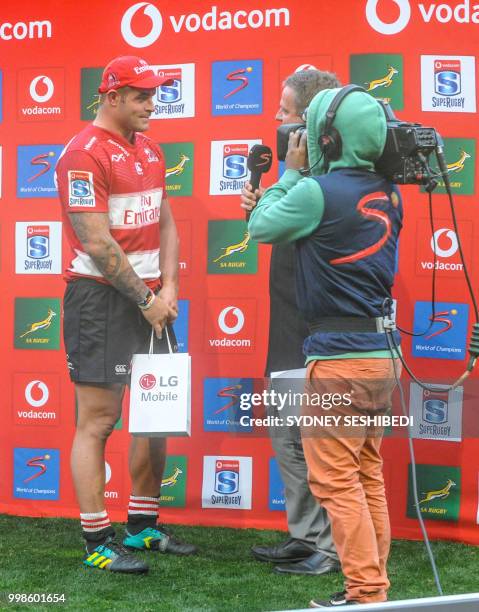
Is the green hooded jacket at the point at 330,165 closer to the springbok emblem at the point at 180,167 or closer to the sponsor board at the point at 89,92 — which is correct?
the springbok emblem at the point at 180,167

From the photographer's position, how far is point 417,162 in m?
2.74

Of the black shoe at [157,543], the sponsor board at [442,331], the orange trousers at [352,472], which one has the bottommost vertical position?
the black shoe at [157,543]

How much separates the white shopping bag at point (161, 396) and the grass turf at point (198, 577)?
0.51 m

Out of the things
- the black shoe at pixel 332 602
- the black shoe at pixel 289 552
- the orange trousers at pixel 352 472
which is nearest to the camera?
the orange trousers at pixel 352 472

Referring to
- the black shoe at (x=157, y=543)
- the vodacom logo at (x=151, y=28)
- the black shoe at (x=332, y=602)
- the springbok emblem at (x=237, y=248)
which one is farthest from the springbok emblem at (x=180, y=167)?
the black shoe at (x=332, y=602)

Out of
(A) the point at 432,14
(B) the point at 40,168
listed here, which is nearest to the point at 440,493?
(A) the point at 432,14

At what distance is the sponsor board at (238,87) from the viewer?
3.94 meters

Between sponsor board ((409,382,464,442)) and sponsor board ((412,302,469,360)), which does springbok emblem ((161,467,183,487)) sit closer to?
sponsor board ((409,382,464,442))

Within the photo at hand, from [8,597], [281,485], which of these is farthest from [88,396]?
[281,485]

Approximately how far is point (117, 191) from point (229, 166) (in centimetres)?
72

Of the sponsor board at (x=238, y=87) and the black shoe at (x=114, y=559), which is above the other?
the sponsor board at (x=238, y=87)

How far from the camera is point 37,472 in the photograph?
418 cm

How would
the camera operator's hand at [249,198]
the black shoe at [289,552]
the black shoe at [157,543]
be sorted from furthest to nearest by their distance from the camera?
the black shoe at [157,543] → the black shoe at [289,552] → the camera operator's hand at [249,198]

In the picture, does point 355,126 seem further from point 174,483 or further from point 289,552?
point 174,483
